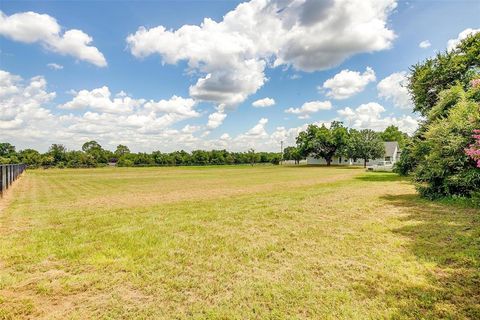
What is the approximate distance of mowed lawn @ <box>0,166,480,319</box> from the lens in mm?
3641

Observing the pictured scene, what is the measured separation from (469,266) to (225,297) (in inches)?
179

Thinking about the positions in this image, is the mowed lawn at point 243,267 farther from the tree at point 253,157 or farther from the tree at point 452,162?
the tree at point 253,157

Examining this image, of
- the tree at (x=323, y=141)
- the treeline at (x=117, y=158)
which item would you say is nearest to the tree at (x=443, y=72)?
the tree at (x=323, y=141)

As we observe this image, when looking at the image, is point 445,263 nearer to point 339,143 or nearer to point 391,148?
point 339,143


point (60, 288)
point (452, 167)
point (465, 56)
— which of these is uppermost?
point (465, 56)

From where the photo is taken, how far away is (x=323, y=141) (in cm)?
6838

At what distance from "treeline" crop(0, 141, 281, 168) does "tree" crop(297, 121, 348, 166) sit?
43467mm

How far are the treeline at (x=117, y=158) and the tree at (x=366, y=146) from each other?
2347 inches

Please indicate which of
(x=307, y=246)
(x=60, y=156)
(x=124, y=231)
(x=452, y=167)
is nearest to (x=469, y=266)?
(x=307, y=246)

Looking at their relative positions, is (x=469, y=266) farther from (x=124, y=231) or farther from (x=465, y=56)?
(x=465, y=56)

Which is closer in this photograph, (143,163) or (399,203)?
(399,203)

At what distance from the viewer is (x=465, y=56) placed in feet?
76.1

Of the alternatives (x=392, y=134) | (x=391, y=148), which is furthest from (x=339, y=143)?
(x=392, y=134)

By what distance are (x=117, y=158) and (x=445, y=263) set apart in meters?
110
